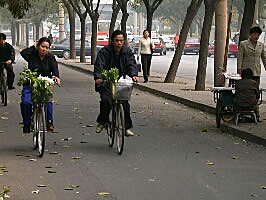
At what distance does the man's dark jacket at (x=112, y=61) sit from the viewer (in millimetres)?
12031

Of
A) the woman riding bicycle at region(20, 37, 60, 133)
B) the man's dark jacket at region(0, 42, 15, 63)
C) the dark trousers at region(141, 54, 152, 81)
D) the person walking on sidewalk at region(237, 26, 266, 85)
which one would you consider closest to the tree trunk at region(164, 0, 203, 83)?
the dark trousers at region(141, 54, 152, 81)

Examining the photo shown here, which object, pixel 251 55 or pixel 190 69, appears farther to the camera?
pixel 190 69

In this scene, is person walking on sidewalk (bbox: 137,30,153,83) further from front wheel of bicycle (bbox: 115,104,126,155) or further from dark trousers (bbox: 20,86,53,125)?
front wheel of bicycle (bbox: 115,104,126,155)

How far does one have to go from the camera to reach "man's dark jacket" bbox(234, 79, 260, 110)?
14.0 metres

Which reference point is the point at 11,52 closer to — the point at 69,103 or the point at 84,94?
the point at 69,103

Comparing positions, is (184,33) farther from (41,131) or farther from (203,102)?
(41,131)

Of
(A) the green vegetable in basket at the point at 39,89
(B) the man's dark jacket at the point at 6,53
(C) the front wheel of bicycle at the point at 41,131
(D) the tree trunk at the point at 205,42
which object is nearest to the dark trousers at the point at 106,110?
(A) the green vegetable in basket at the point at 39,89

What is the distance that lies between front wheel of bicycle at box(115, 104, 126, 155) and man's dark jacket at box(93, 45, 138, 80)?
71cm

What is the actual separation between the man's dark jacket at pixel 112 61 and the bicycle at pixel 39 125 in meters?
0.70

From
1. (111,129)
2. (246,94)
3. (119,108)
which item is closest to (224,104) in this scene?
(246,94)

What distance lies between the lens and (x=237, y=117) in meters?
14.3

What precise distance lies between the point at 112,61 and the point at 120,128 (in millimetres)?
1215

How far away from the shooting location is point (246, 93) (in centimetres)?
1401

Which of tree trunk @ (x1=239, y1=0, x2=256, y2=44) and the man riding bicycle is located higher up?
tree trunk @ (x1=239, y1=0, x2=256, y2=44)
